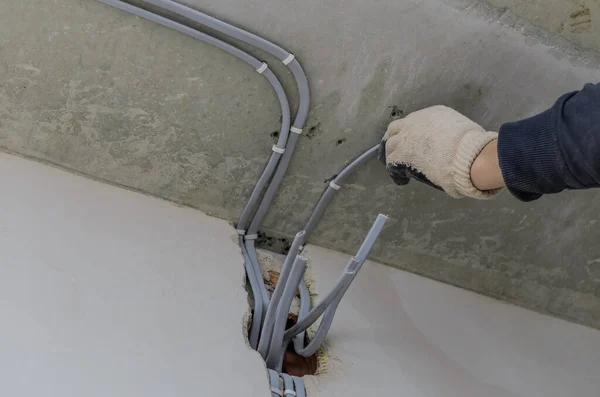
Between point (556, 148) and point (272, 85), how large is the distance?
0.71 m

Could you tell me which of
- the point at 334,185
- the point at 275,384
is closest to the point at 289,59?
the point at 334,185

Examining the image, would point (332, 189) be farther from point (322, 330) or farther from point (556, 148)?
point (556, 148)

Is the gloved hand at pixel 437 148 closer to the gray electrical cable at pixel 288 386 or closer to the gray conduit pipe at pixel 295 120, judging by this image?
the gray conduit pipe at pixel 295 120

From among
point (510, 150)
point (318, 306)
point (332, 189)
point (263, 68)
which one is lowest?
point (318, 306)

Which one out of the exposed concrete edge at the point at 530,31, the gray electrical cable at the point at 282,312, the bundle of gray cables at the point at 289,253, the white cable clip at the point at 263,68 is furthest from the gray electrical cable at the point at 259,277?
the exposed concrete edge at the point at 530,31

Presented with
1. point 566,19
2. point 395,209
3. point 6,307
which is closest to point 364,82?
point 395,209

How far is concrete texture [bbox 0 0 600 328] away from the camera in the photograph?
1.40 meters

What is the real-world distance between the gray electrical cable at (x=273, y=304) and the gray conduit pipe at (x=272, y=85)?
39mm

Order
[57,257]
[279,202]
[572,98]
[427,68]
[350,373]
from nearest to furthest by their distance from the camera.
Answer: [572,98], [57,257], [350,373], [427,68], [279,202]

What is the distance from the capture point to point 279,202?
1.68m

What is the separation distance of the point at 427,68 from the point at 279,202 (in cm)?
54

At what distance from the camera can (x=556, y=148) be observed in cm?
105

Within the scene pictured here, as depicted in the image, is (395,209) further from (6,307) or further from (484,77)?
(6,307)

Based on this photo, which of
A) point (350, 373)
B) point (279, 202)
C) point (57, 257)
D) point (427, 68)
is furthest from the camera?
point (279, 202)
